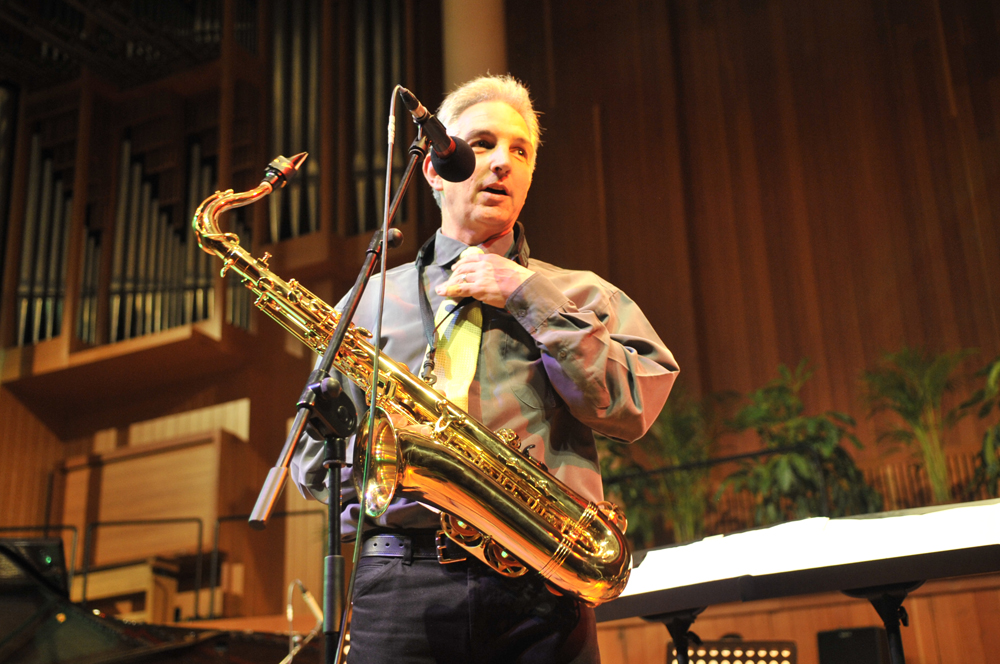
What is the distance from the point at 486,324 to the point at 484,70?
443 cm

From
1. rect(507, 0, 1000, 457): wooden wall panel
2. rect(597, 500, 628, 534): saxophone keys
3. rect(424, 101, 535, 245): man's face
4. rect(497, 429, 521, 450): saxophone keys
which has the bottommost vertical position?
rect(597, 500, 628, 534): saxophone keys

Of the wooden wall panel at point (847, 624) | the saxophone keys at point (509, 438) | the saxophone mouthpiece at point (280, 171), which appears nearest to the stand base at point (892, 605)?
the saxophone keys at point (509, 438)

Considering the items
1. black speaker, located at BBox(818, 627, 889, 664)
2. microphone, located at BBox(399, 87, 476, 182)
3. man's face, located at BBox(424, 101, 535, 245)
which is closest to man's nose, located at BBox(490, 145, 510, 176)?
man's face, located at BBox(424, 101, 535, 245)

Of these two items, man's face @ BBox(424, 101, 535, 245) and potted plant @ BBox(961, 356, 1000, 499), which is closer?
man's face @ BBox(424, 101, 535, 245)

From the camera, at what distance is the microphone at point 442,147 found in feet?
5.21

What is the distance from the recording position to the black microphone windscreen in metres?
1.64

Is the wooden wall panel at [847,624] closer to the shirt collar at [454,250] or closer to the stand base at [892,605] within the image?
the stand base at [892,605]

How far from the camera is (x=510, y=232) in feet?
6.70

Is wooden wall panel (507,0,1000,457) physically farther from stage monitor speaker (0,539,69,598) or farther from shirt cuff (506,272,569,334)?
shirt cuff (506,272,569,334)

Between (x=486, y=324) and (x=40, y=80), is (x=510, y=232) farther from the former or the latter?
(x=40, y=80)

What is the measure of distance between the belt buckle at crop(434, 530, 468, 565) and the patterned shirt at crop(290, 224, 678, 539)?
0.04 metres

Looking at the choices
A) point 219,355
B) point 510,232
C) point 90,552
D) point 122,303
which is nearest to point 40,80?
point 122,303

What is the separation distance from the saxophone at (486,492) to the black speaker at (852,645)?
174 centimetres

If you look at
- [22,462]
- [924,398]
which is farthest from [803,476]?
[22,462]
